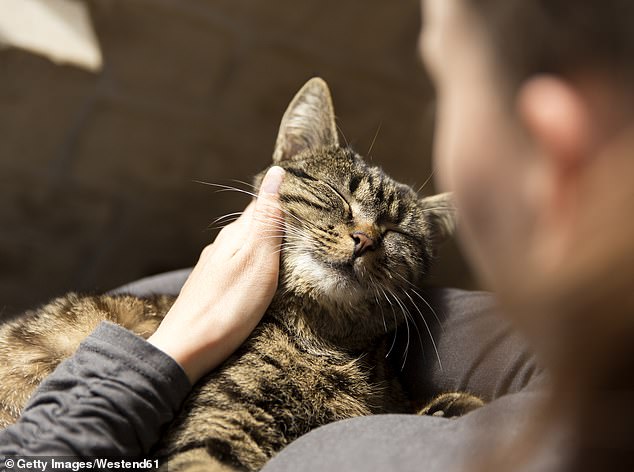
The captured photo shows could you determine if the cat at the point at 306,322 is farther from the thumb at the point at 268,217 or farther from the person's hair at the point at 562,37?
the person's hair at the point at 562,37

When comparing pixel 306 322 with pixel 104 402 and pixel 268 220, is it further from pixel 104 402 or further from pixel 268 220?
pixel 104 402

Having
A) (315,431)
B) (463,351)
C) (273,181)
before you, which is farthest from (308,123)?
(315,431)

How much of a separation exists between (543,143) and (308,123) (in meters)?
0.98

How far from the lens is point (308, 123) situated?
57.9 inches

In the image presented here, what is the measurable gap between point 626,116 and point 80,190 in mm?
2120

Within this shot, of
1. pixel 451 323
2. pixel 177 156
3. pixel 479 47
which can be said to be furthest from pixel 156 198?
pixel 479 47

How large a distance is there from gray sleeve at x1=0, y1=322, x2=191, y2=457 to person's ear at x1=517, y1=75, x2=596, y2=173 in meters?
0.71

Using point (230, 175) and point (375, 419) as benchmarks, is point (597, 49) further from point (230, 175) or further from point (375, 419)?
point (230, 175)

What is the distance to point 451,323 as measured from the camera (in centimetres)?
127

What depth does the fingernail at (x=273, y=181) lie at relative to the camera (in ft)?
4.17

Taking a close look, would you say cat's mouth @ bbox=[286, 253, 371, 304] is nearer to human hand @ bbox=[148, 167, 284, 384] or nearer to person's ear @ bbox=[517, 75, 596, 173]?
human hand @ bbox=[148, 167, 284, 384]

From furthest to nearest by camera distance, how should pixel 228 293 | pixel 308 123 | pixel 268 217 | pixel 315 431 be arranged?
pixel 308 123 → pixel 268 217 → pixel 228 293 → pixel 315 431

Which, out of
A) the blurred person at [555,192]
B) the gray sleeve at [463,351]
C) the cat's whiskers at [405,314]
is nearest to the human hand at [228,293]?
the cat's whiskers at [405,314]

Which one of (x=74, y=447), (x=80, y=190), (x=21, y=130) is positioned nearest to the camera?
(x=74, y=447)
